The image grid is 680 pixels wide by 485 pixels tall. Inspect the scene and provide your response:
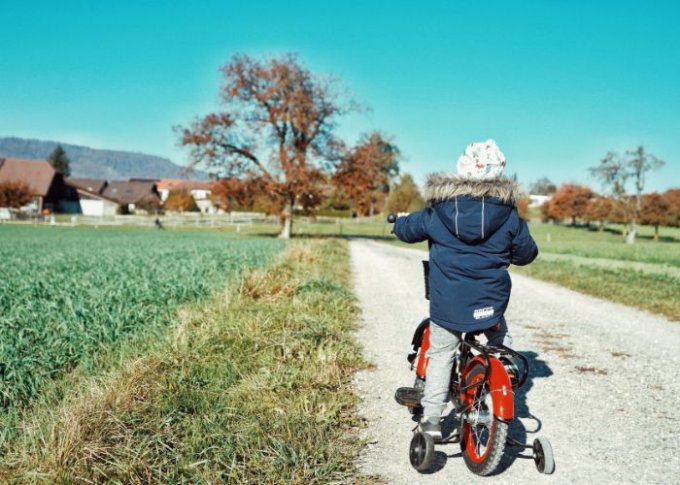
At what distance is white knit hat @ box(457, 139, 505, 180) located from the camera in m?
3.32

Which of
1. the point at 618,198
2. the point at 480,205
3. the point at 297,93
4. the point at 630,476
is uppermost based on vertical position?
the point at 297,93

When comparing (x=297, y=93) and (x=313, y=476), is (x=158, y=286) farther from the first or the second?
(x=297, y=93)

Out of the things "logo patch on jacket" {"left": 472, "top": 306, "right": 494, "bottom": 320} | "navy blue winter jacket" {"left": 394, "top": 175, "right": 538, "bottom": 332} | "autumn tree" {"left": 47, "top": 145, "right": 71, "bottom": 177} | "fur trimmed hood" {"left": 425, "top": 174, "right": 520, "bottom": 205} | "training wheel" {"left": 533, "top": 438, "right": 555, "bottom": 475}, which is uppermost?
"autumn tree" {"left": 47, "top": 145, "right": 71, "bottom": 177}

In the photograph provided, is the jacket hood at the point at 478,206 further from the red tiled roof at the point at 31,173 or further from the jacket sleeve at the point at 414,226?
the red tiled roof at the point at 31,173

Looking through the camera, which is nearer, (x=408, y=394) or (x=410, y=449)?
(x=410, y=449)

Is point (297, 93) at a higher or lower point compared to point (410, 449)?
higher

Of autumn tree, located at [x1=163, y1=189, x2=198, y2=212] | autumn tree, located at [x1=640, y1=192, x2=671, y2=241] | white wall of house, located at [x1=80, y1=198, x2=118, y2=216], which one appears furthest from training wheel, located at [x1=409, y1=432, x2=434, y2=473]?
white wall of house, located at [x1=80, y1=198, x2=118, y2=216]

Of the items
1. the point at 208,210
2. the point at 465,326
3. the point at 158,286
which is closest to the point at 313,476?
the point at 465,326

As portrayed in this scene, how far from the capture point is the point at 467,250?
3281 millimetres

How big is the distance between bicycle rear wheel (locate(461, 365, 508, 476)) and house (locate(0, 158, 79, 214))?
283 feet

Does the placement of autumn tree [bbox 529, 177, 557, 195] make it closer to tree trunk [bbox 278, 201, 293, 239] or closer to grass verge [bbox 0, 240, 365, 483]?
tree trunk [bbox 278, 201, 293, 239]

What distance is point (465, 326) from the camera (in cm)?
325

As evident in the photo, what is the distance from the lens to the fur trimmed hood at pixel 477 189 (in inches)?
127

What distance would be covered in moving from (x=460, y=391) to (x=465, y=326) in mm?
512
